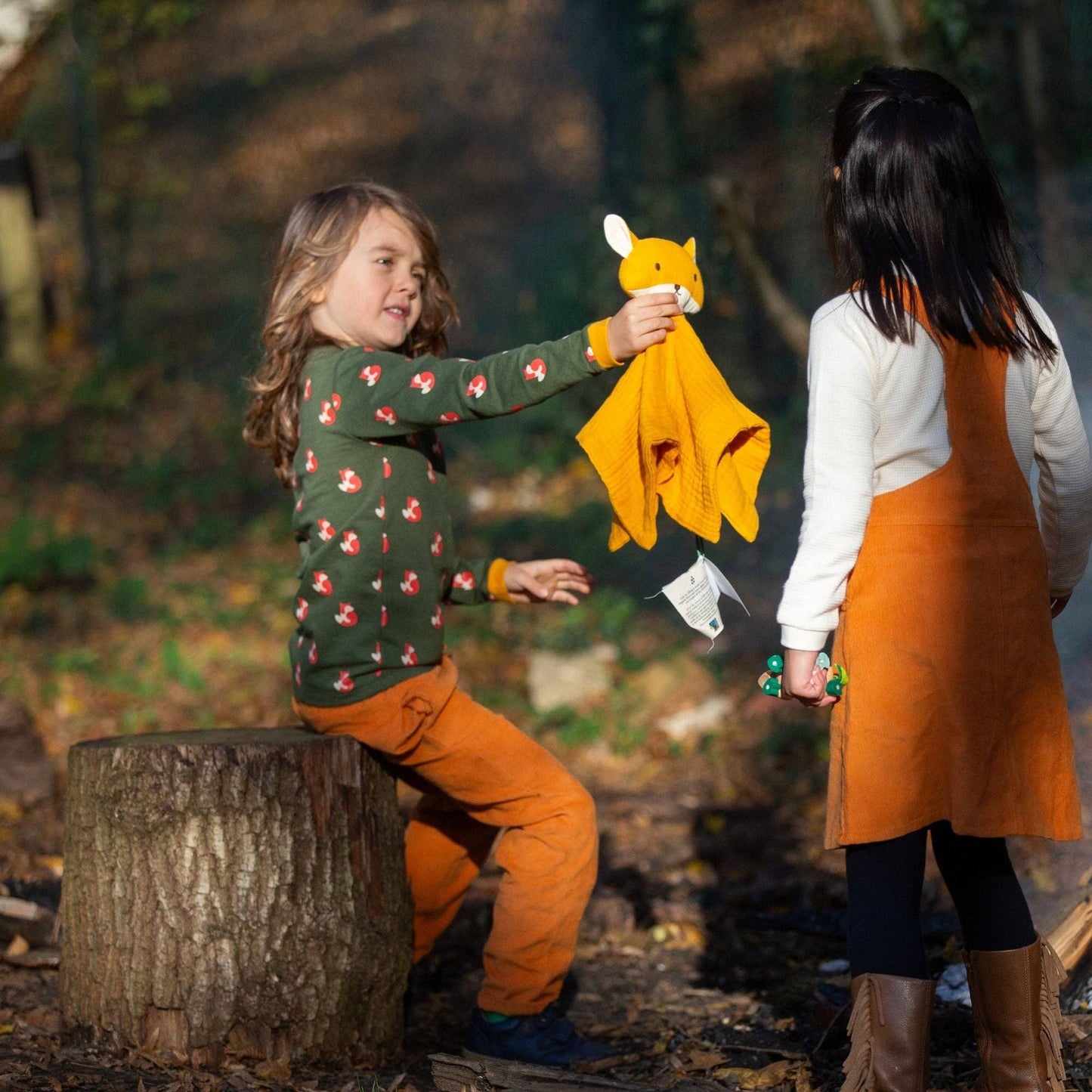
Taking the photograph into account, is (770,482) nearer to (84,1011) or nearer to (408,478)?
(408,478)

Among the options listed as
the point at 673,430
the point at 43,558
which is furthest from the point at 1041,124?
the point at 43,558

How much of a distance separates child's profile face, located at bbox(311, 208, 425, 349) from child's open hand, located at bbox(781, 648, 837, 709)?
1.49 metres

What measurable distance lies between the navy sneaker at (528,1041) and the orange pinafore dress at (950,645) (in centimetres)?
122

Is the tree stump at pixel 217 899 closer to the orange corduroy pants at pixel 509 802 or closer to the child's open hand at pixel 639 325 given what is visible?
the orange corduroy pants at pixel 509 802

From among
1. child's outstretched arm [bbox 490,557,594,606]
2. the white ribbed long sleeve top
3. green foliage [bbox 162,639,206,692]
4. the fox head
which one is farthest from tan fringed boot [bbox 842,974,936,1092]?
green foliage [bbox 162,639,206,692]

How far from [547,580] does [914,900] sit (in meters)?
1.38

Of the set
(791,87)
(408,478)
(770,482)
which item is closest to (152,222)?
(791,87)

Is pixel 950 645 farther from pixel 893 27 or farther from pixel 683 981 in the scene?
pixel 893 27

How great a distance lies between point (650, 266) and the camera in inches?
115

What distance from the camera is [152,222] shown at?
54.3 feet

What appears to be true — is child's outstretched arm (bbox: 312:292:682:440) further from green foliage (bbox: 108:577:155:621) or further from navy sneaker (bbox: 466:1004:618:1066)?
green foliage (bbox: 108:577:155:621)

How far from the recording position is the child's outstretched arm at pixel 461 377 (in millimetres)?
2859

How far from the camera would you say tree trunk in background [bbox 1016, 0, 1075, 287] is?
7.42 meters

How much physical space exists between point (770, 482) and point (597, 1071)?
5.89 m
